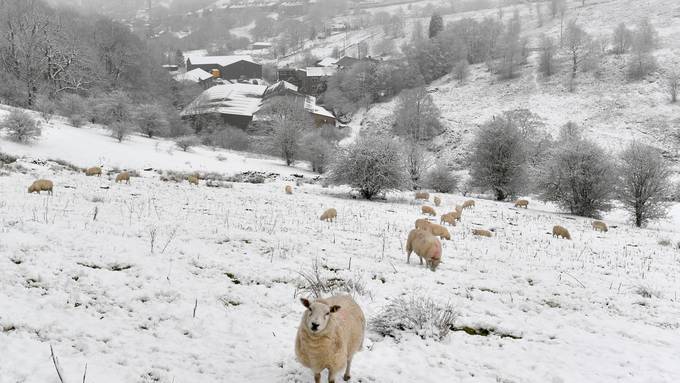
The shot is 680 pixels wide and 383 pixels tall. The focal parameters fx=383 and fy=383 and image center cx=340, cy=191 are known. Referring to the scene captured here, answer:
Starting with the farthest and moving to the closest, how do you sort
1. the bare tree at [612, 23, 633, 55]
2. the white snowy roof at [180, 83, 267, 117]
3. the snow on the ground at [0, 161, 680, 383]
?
the bare tree at [612, 23, 633, 55]
the white snowy roof at [180, 83, 267, 117]
the snow on the ground at [0, 161, 680, 383]

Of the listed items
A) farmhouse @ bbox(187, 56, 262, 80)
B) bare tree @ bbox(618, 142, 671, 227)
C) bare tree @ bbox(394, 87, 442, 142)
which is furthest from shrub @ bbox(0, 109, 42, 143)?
farmhouse @ bbox(187, 56, 262, 80)

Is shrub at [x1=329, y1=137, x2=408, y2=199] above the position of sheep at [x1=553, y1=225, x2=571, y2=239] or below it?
above

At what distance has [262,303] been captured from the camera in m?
5.74

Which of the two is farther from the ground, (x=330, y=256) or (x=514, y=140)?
(x=514, y=140)

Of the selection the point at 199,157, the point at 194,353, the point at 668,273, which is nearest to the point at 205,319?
the point at 194,353

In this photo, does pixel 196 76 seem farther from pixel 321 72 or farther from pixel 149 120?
pixel 149 120

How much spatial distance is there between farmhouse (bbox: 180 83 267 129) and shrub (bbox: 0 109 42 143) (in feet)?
143

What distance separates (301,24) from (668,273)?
206673 millimetres

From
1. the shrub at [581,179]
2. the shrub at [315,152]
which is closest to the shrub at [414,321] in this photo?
the shrub at [581,179]

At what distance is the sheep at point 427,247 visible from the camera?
8312mm

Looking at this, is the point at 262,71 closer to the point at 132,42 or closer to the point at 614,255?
the point at 132,42

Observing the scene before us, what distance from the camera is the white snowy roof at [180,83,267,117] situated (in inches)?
2837

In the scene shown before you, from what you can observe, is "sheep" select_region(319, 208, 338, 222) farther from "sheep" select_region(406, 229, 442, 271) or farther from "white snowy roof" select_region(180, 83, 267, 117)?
"white snowy roof" select_region(180, 83, 267, 117)

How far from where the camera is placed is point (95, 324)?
460 cm
